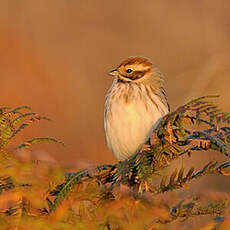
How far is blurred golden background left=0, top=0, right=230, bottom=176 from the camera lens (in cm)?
562

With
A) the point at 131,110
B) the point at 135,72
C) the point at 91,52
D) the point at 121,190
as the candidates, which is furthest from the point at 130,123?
the point at 91,52

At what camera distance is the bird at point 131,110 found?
11.7 feet

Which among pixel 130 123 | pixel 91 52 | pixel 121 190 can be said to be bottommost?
pixel 121 190

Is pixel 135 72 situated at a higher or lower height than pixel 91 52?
lower

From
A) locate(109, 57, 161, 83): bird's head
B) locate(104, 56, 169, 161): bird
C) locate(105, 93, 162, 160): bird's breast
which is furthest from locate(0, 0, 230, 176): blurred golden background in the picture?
locate(105, 93, 162, 160): bird's breast

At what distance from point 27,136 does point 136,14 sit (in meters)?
3.12

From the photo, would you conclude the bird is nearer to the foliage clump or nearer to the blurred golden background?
the blurred golden background

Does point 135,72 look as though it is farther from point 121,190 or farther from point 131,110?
point 121,190

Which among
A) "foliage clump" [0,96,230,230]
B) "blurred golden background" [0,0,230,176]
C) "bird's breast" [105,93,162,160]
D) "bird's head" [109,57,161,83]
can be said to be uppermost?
"blurred golden background" [0,0,230,176]

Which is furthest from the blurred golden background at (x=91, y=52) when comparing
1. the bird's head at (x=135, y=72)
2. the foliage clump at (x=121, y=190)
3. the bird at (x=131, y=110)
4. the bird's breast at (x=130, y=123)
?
the foliage clump at (x=121, y=190)

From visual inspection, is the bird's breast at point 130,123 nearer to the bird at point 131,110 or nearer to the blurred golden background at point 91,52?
the bird at point 131,110

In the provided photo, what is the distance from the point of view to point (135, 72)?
159 inches

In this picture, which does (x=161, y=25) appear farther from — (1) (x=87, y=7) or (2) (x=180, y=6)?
(1) (x=87, y=7)

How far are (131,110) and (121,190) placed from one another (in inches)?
74.5
